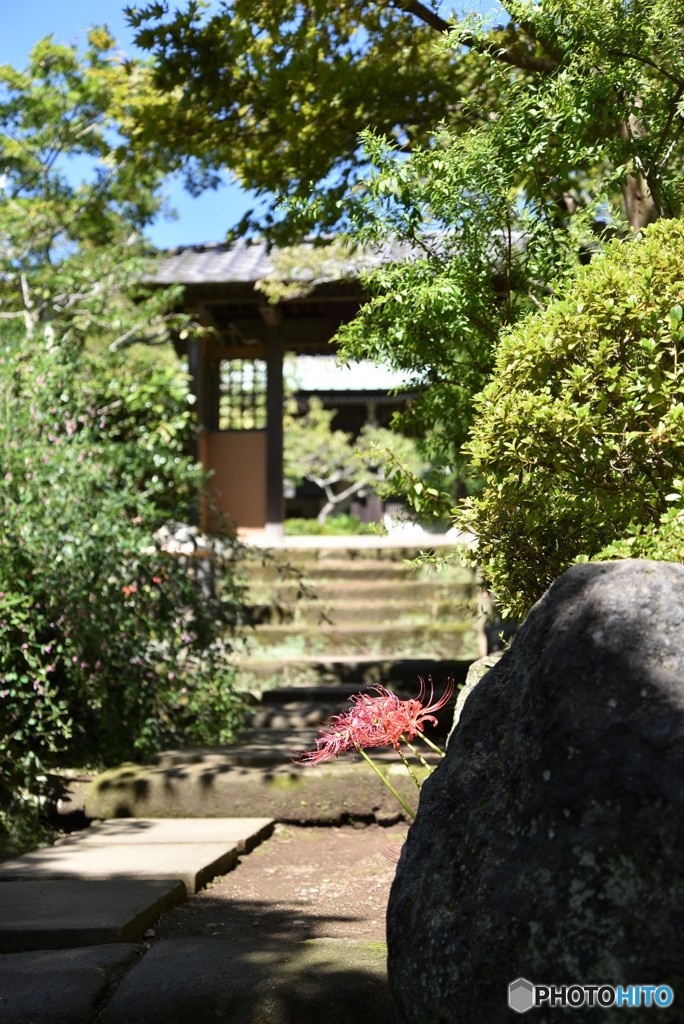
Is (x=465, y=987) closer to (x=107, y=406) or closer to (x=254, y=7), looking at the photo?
(x=254, y=7)

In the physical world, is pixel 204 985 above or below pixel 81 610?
below

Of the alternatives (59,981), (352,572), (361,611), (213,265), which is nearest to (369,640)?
(361,611)

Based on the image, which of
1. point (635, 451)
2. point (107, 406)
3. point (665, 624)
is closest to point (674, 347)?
point (635, 451)

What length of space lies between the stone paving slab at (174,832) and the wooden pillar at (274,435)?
28.5 feet

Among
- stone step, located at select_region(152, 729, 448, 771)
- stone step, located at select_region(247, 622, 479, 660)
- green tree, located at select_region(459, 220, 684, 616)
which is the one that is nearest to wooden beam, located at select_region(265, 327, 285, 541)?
stone step, located at select_region(247, 622, 479, 660)

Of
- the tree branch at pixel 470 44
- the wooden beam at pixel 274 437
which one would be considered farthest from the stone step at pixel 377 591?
the tree branch at pixel 470 44

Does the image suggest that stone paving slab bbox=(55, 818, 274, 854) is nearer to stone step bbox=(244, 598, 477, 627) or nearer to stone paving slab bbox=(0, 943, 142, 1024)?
stone paving slab bbox=(0, 943, 142, 1024)

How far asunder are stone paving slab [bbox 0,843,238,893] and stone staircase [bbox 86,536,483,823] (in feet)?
2.35

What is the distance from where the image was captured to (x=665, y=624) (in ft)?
6.66

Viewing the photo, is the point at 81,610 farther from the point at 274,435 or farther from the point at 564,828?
the point at 274,435

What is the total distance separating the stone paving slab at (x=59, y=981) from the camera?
2469mm

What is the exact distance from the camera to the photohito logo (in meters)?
1.69

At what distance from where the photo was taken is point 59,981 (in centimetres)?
264

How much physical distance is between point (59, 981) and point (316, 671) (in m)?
6.87
